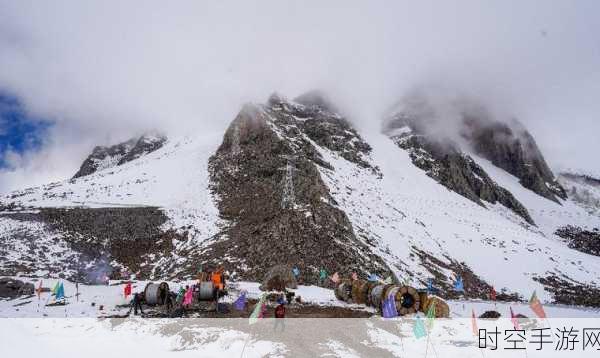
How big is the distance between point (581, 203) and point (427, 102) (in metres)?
60.5

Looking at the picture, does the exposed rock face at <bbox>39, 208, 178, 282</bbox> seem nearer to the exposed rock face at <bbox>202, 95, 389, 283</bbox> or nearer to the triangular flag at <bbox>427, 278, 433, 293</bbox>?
the exposed rock face at <bbox>202, 95, 389, 283</bbox>

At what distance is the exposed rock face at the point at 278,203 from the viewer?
4259 cm

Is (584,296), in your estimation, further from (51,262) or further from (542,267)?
(51,262)

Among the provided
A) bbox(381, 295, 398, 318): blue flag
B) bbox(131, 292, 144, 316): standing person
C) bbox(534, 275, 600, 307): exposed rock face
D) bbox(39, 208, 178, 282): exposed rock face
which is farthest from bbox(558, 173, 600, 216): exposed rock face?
bbox(131, 292, 144, 316): standing person

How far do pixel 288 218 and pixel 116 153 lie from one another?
97203mm

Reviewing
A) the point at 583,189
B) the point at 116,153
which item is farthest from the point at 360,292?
the point at 583,189

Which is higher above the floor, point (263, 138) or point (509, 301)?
point (263, 138)

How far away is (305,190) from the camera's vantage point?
54094 mm

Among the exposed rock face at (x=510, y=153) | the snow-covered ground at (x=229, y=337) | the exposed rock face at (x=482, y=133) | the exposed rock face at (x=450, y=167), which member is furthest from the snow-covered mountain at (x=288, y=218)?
the exposed rock face at (x=510, y=153)

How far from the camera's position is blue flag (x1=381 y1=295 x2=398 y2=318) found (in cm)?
2483

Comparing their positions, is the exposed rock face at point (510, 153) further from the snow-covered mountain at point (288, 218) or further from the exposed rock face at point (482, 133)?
the snow-covered mountain at point (288, 218)

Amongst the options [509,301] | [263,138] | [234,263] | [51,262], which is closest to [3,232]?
[51,262]

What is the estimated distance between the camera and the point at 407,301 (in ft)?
86.6

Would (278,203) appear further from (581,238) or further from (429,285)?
(581,238)
